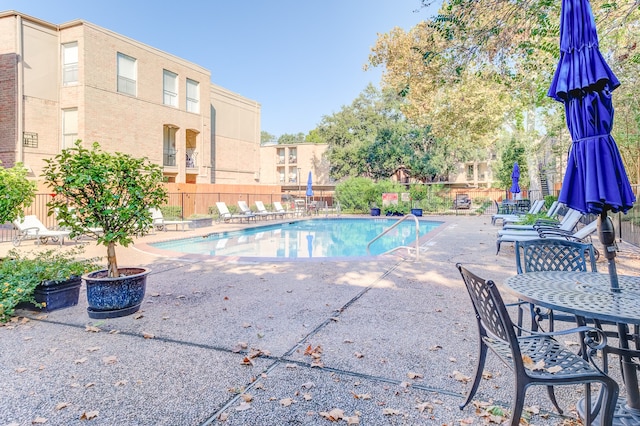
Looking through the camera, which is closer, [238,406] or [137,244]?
[238,406]

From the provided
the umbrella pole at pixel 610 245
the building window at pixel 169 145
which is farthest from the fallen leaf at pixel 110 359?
the building window at pixel 169 145

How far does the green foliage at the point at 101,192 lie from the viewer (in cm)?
369

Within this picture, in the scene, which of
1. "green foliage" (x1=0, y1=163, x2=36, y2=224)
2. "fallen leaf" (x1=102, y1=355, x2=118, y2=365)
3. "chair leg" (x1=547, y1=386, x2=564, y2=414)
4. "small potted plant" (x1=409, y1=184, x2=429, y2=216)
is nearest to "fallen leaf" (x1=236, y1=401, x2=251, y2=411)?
"fallen leaf" (x1=102, y1=355, x2=118, y2=365)

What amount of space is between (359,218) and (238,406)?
54.3 ft

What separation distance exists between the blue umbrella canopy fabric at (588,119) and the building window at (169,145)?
67.0 feet

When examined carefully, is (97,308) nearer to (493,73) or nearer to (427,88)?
(493,73)

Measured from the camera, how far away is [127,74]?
18.1 metres

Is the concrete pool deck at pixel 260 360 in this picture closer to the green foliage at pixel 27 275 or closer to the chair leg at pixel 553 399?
the chair leg at pixel 553 399

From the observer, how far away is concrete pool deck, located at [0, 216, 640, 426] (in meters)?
2.17

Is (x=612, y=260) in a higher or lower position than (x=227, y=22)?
lower

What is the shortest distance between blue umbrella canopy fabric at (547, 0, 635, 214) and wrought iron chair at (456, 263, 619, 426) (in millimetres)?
787

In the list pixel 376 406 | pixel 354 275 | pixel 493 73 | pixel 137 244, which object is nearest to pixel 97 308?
pixel 376 406

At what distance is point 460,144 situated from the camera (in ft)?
99.1

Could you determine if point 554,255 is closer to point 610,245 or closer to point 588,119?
point 610,245
